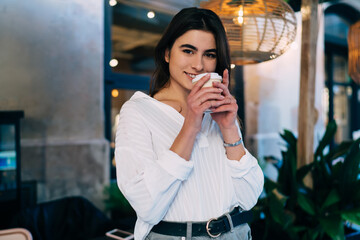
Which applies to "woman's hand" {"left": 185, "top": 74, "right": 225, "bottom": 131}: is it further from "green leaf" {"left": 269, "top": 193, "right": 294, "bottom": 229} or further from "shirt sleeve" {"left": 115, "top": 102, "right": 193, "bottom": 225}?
"green leaf" {"left": 269, "top": 193, "right": 294, "bottom": 229}

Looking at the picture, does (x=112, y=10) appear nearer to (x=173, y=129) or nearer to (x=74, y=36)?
(x=74, y=36)

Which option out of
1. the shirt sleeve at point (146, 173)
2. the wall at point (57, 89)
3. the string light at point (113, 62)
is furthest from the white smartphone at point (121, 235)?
the string light at point (113, 62)

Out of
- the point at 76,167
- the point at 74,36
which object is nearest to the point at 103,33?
the point at 74,36

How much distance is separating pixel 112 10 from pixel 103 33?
1.17ft

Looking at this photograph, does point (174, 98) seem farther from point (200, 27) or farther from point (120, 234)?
point (120, 234)

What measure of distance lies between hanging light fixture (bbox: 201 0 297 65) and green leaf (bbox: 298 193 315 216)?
1.17m

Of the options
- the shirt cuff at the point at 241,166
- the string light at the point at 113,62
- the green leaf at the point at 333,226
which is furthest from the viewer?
the string light at the point at 113,62

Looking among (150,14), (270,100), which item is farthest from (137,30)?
(270,100)

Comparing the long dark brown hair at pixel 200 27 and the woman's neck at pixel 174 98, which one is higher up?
the long dark brown hair at pixel 200 27

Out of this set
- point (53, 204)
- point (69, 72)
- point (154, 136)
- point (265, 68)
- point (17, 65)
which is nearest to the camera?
point (154, 136)

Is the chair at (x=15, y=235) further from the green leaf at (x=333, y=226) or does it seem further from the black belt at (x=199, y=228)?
the green leaf at (x=333, y=226)

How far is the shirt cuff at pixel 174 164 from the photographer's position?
2.74 ft

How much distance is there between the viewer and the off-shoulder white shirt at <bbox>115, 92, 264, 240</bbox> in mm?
842

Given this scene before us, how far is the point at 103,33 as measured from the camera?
3119 mm
